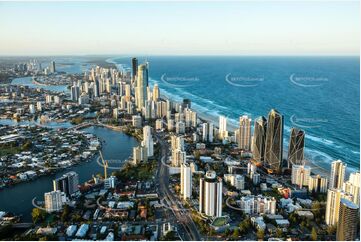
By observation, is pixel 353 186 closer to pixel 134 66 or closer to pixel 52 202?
pixel 52 202

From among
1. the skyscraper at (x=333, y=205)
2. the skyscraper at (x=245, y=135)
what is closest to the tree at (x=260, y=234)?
the skyscraper at (x=333, y=205)

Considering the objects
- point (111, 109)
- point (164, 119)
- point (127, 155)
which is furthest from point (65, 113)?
point (127, 155)

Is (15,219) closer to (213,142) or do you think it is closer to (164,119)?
(213,142)

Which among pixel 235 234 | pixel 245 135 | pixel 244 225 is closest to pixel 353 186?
pixel 244 225

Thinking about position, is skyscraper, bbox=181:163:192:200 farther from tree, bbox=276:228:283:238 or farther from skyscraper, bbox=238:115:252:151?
skyscraper, bbox=238:115:252:151

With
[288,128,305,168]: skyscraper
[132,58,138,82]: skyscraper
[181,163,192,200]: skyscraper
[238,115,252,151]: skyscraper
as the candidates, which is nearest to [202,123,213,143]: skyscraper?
[238,115,252,151]: skyscraper
